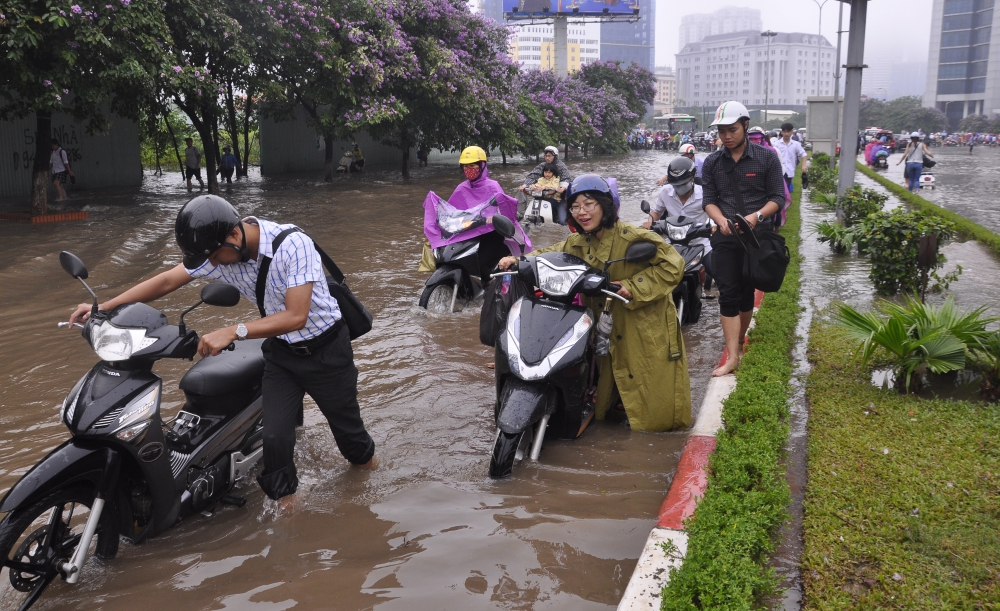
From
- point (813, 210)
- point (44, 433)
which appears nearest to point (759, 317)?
point (44, 433)

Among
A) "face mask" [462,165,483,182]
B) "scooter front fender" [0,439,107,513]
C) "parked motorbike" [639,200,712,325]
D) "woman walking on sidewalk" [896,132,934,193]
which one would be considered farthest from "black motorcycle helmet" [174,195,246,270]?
"woman walking on sidewalk" [896,132,934,193]

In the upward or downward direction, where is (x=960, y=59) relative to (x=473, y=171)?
upward

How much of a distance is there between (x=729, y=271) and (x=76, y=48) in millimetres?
11009

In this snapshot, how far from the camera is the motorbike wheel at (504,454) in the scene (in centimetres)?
423

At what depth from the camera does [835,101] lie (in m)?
21.7

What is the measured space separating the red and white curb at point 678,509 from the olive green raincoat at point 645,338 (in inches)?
9.9

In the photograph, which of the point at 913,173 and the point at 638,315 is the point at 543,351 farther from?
the point at 913,173

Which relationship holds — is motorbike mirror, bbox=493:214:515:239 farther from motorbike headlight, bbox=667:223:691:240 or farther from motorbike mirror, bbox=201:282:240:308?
motorbike headlight, bbox=667:223:691:240

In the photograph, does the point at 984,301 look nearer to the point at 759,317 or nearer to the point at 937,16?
the point at 759,317

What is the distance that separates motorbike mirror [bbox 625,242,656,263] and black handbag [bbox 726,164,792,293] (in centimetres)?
126

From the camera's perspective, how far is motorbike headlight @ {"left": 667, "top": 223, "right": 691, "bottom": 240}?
25.6 ft

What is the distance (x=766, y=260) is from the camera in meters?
5.38

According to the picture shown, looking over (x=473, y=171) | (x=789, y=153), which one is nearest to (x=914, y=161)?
(x=789, y=153)

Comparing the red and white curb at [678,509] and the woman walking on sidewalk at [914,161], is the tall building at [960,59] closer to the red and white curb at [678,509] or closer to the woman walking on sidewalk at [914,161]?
the woman walking on sidewalk at [914,161]
